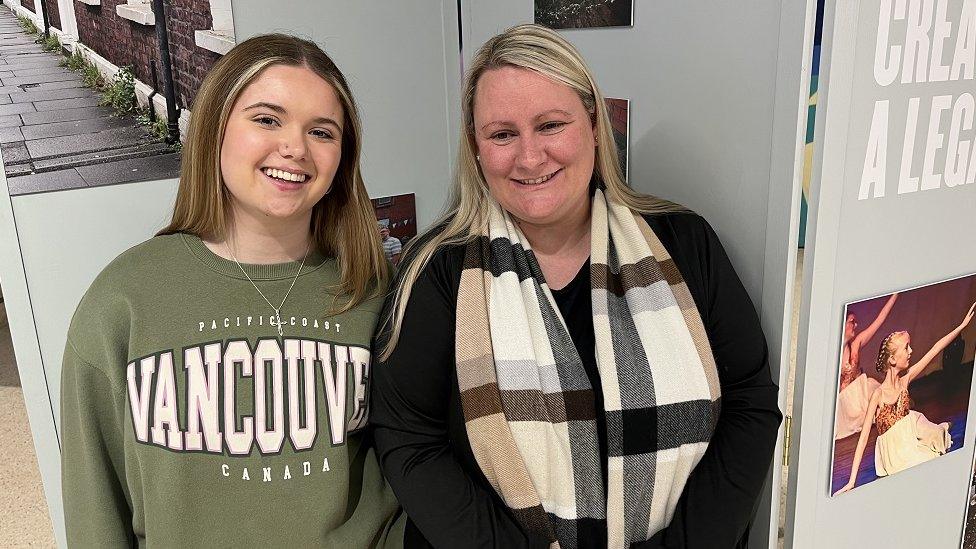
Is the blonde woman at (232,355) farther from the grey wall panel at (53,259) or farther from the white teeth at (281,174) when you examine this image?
the grey wall panel at (53,259)

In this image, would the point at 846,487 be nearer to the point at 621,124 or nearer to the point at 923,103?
the point at 923,103

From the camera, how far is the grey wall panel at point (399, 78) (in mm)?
1928

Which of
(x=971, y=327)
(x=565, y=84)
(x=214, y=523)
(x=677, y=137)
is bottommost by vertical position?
(x=214, y=523)

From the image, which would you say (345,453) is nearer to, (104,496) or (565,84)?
(104,496)

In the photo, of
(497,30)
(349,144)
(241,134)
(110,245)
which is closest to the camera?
(241,134)

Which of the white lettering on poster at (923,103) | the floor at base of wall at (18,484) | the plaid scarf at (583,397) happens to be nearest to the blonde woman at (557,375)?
the plaid scarf at (583,397)

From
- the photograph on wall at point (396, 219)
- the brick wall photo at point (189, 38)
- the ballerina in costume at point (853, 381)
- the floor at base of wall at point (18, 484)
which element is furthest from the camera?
the floor at base of wall at point (18, 484)

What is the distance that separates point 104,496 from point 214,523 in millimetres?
230

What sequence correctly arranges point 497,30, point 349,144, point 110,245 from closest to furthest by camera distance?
point 349,144 < point 110,245 < point 497,30

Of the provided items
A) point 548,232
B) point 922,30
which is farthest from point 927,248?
point 548,232

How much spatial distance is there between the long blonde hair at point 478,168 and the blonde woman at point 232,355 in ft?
0.44

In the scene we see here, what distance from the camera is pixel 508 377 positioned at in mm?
1397

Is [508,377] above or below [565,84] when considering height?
below

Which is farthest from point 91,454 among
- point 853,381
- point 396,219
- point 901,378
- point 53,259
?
point 901,378
